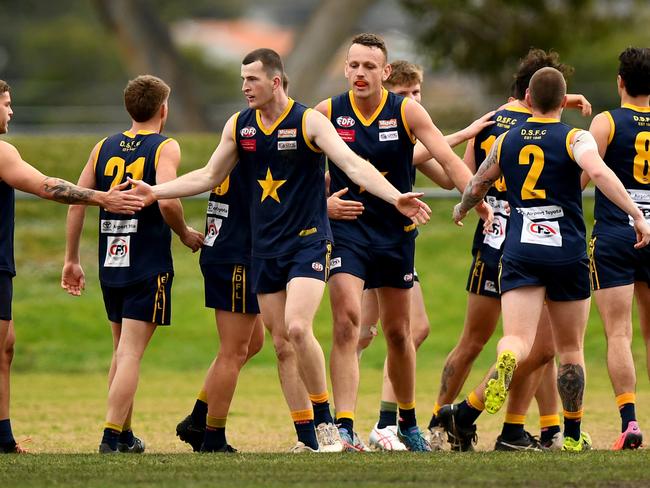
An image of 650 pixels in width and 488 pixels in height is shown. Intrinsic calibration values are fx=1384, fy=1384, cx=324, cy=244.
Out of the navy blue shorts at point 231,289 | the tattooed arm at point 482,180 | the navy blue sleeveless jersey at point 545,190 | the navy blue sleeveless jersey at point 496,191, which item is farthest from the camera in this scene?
the navy blue sleeveless jersey at point 496,191

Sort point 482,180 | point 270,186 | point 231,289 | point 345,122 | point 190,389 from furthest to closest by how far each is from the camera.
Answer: point 190,389, point 345,122, point 231,289, point 270,186, point 482,180

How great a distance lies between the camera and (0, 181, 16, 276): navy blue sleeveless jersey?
9.49 meters

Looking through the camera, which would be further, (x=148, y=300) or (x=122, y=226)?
(x=122, y=226)

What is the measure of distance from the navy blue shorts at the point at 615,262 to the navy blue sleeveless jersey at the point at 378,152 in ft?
4.43

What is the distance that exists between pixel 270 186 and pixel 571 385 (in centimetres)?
242

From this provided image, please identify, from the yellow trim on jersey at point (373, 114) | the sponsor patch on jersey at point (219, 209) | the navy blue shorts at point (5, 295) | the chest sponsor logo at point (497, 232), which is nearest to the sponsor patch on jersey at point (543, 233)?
A: the chest sponsor logo at point (497, 232)

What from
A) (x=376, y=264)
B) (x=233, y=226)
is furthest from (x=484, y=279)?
(x=233, y=226)

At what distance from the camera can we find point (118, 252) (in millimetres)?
9484

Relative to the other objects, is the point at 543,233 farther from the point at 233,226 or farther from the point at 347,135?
the point at 233,226

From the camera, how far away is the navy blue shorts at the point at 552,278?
883 cm

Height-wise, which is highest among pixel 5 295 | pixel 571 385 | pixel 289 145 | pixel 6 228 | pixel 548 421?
pixel 289 145

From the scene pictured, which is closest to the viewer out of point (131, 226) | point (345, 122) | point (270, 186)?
point (270, 186)

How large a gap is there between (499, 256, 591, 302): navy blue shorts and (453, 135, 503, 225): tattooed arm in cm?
49

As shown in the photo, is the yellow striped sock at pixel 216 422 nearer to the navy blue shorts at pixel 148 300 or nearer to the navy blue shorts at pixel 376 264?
the navy blue shorts at pixel 148 300
